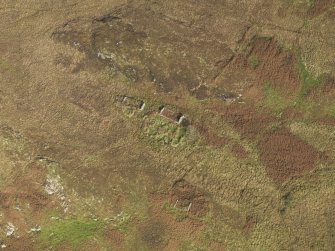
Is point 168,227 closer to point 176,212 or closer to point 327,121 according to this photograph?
point 176,212

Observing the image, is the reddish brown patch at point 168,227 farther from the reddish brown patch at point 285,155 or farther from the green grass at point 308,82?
the green grass at point 308,82

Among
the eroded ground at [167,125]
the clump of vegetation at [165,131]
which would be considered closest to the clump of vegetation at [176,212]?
the eroded ground at [167,125]

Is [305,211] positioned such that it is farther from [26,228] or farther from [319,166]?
[26,228]

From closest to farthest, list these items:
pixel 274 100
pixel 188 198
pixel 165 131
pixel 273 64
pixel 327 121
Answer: pixel 273 64
pixel 165 131
pixel 274 100
pixel 188 198
pixel 327 121

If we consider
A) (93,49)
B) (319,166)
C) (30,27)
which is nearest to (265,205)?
(319,166)

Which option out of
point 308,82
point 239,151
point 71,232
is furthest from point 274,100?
point 71,232

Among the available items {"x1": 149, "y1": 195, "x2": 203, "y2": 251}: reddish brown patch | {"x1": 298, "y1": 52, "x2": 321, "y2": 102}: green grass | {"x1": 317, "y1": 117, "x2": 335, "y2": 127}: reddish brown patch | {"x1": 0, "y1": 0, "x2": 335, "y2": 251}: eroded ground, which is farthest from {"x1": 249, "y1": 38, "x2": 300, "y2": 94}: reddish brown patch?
{"x1": 149, "y1": 195, "x2": 203, "y2": 251}: reddish brown patch

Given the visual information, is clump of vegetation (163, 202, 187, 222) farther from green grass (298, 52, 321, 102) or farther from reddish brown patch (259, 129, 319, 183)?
green grass (298, 52, 321, 102)
